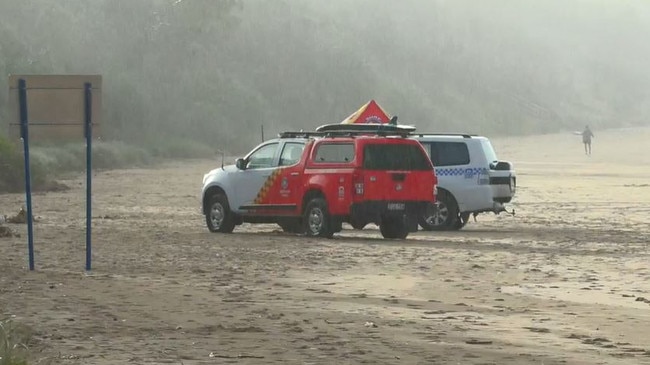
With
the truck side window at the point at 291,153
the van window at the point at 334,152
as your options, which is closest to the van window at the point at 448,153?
the truck side window at the point at 291,153

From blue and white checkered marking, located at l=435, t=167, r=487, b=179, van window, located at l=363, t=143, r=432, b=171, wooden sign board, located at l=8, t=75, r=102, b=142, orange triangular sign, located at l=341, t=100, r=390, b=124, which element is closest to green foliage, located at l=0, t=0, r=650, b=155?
orange triangular sign, located at l=341, t=100, r=390, b=124

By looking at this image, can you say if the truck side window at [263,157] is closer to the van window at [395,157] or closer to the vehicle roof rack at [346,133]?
the vehicle roof rack at [346,133]

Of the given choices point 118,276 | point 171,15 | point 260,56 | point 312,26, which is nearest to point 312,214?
point 118,276

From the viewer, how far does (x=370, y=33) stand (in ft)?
491

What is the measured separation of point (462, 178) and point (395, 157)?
3265 mm

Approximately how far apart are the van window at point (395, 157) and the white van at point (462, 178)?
271cm

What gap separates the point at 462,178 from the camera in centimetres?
3091

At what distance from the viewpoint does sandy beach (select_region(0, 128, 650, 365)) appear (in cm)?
1388

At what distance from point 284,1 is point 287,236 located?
107 metres

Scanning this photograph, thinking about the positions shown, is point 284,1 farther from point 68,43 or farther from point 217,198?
point 217,198

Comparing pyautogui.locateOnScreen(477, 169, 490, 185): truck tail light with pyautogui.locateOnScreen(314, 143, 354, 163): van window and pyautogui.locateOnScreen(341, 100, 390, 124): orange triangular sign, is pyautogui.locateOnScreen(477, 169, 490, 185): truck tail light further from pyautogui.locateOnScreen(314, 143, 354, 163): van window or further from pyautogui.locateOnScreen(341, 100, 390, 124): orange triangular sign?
pyautogui.locateOnScreen(341, 100, 390, 124): orange triangular sign

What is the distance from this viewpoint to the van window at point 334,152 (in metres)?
27.8

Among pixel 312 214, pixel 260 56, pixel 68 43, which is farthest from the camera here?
pixel 260 56

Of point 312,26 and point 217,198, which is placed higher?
point 312,26
